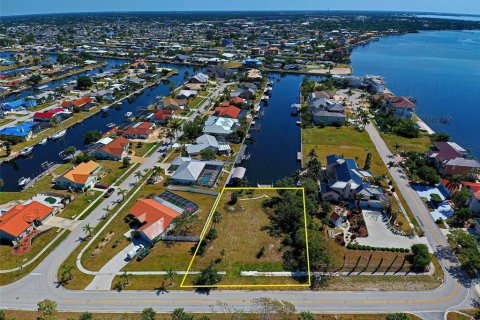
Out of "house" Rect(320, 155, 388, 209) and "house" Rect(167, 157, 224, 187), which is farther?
"house" Rect(167, 157, 224, 187)

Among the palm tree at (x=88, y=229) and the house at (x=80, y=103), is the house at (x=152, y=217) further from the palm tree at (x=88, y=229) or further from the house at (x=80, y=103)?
the house at (x=80, y=103)

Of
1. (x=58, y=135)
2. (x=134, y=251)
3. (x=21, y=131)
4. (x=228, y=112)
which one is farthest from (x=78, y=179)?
(x=228, y=112)

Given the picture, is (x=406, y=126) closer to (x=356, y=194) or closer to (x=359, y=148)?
(x=359, y=148)

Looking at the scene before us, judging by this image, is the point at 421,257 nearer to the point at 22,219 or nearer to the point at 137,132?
the point at 22,219

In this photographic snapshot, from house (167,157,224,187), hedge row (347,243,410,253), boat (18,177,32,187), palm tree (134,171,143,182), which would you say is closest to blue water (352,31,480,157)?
hedge row (347,243,410,253)

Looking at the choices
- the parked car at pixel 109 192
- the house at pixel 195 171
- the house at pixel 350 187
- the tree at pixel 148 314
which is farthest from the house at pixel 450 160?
the parked car at pixel 109 192

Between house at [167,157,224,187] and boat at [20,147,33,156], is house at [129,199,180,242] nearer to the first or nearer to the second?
house at [167,157,224,187]

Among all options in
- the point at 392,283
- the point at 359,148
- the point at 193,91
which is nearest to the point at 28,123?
the point at 193,91
